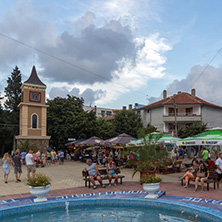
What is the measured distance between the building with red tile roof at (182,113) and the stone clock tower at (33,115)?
18.2 meters

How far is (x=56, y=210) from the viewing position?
799 cm

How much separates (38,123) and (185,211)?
28.4m

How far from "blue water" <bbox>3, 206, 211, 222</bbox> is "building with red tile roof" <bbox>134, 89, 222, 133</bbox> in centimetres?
3215

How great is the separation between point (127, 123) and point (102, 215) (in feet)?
111

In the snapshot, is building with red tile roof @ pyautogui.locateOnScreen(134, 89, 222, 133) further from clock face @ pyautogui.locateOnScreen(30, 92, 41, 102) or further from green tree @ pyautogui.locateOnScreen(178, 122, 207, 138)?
clock face @ pyautogui.locateOnScreen(30, 92, 41, 102)

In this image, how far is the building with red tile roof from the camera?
3941 cm

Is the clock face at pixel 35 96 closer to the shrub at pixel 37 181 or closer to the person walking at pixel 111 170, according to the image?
the person walking at pixel 111 170

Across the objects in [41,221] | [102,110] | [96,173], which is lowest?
[41,221]

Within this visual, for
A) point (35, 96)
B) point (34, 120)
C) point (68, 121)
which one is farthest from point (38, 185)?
point (68, 121)

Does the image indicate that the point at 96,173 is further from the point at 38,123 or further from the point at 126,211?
the point at 38,123

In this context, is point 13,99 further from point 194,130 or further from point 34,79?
point 194,130

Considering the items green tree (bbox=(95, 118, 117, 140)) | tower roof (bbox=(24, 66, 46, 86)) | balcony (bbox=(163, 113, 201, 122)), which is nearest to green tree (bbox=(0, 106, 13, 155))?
tower roof (bbox=(24, 66, 46, 86))

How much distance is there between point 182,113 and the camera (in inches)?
1618

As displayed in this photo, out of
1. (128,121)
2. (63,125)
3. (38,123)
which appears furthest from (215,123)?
(38,123)
